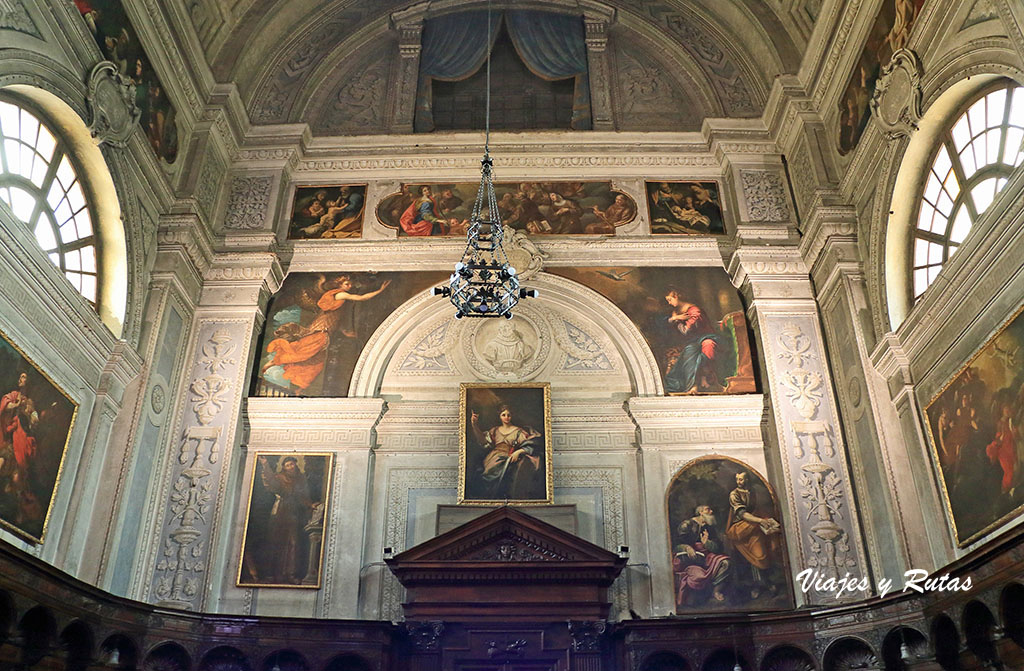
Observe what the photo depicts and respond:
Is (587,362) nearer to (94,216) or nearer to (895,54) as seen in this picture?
(895,54)

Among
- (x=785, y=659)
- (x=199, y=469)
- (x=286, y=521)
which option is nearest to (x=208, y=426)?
(x=199, y=469)

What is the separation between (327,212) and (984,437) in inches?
356

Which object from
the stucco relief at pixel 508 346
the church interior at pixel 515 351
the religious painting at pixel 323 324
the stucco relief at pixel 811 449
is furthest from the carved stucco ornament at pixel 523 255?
the stucco relief at pixel 811 449

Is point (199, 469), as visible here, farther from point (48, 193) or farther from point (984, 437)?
point (984, 437)

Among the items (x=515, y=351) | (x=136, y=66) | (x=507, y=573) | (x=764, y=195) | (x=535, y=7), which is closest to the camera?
(x=507, y=573)

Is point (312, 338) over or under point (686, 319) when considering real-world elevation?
under

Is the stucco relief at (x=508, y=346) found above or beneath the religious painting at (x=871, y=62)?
beneath

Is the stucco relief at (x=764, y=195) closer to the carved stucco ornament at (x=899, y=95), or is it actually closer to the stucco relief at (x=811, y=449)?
the stucco relief at (x=811, y=449)

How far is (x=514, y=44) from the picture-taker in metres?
14.6

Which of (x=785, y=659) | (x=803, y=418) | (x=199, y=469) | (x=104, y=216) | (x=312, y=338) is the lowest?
(x=785, y=659)

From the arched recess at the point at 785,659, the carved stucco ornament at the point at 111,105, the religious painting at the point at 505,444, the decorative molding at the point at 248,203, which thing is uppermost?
the decorative molding at the point at 248,203

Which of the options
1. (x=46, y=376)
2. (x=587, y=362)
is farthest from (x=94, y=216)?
(x=587, y=362)

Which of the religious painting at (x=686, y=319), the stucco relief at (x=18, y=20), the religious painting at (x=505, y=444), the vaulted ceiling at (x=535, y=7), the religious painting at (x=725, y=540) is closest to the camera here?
the stucco relief at (x=18, y=20)

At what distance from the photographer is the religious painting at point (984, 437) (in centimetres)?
702
